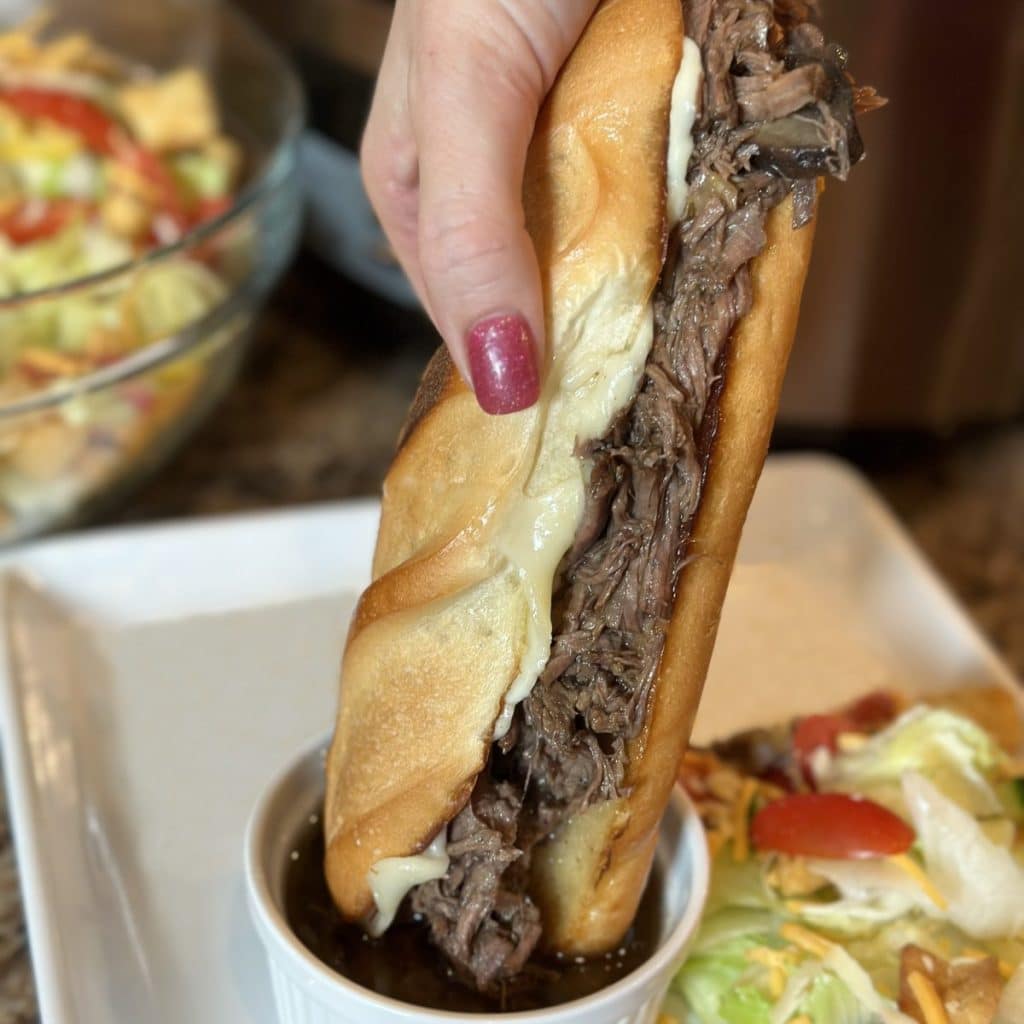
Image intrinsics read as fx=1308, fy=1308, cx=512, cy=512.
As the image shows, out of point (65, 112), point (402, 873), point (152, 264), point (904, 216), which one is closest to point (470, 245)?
point (402, 873)

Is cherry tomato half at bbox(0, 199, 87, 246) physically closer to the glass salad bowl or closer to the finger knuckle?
the glass salad bowl

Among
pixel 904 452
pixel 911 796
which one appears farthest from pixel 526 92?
pixel 904 452

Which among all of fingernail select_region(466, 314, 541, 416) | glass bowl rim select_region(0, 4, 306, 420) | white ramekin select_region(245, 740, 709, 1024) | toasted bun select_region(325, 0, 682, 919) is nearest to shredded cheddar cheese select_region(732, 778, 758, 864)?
white ramekin select_region(245, 740, 709, 1024)

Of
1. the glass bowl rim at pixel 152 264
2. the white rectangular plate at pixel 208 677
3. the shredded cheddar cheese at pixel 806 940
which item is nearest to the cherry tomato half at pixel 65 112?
the glass bowl rim at pixel 152 264

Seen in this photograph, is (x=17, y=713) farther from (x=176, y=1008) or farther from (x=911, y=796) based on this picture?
(x=911, y=796)

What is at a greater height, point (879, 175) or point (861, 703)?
point (879, 175)

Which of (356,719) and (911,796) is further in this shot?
(911,796)

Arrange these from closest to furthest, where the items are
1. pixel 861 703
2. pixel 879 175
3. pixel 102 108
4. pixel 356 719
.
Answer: pixel 356 719, pixel 861 703, pixel 879 175, pixel 102 108
